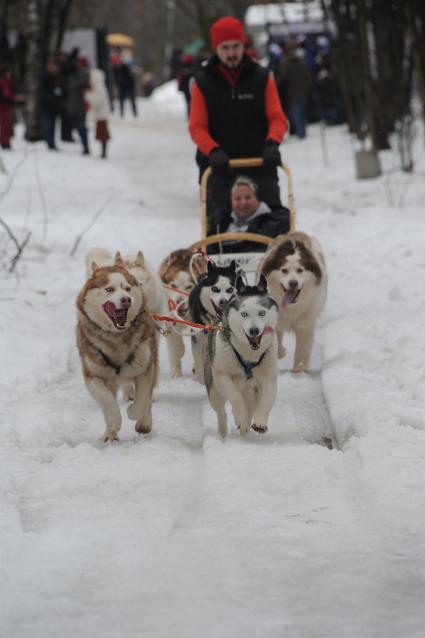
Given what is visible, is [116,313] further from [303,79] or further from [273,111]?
[303,79]

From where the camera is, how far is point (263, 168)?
7184 mm

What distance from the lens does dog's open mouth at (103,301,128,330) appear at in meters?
4.91

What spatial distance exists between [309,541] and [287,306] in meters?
2.84

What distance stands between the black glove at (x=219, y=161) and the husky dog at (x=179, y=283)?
68 centimetres

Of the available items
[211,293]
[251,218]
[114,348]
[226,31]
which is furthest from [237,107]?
[114,348]

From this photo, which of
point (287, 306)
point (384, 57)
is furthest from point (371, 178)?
point (287, 306)

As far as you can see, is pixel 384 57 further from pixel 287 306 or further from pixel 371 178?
pixel 287 306

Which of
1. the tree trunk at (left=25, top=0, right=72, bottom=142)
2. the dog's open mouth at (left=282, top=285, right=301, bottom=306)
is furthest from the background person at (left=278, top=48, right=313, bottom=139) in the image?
the dog's open mouth at (left=282, top=285, right=301, bottom=306)

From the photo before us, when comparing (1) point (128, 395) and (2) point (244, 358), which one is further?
(1) point (128, 395)

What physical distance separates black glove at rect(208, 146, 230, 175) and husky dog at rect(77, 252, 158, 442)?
1.90 meters

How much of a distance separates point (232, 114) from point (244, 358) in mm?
2957

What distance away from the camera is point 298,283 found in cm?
608

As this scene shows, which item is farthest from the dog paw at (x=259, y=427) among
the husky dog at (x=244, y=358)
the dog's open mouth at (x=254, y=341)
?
the dog's open mouth at (x=254, y=341)

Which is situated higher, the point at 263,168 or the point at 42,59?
the point at 42,59
